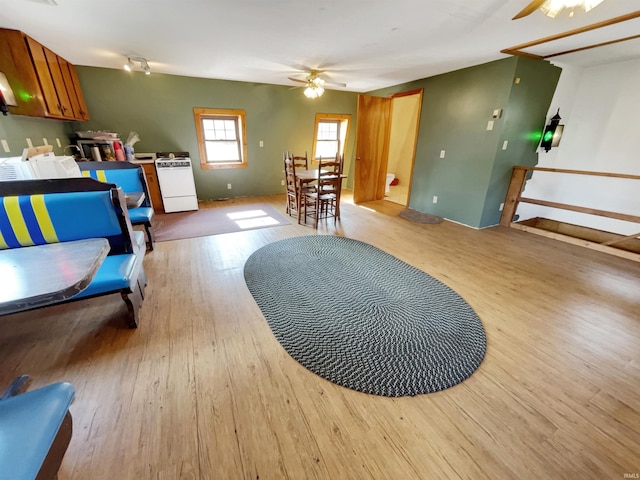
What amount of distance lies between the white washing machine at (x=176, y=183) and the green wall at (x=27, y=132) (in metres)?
1.32

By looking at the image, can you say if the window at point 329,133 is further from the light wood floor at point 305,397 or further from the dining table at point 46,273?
the dining table at point 46,273

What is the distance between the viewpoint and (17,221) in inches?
67.9

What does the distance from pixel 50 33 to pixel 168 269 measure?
2.83 meters

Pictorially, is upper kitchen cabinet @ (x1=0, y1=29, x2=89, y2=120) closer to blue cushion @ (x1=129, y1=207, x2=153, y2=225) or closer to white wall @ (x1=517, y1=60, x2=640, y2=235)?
blue cushion @ (x1=129, y1=207, x2=153, y2=225)

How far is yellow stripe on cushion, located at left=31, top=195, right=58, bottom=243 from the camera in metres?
1.75

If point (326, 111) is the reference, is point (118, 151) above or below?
below

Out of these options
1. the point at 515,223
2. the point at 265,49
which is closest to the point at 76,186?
the point at 265,49

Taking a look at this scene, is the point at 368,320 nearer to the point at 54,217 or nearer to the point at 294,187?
the point at 54,217

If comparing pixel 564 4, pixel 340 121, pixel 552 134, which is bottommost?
pixel 552 134

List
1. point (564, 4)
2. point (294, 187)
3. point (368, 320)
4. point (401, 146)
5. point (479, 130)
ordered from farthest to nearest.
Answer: point (401, 146) < point (294, 187) < point (479, 130) < point (368, 320) < point (564, 4)

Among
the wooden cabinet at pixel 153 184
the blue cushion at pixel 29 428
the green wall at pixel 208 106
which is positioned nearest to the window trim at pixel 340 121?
the green wall at pixel 208 106

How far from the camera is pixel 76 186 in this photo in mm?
1867

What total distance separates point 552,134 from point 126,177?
6.21 m

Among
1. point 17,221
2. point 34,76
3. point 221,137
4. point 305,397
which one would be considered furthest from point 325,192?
point 34,76
